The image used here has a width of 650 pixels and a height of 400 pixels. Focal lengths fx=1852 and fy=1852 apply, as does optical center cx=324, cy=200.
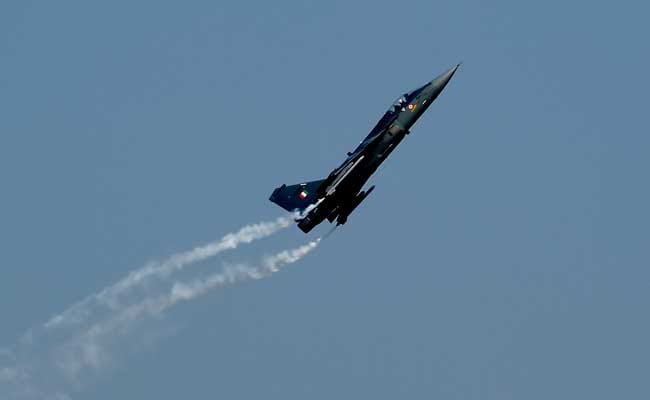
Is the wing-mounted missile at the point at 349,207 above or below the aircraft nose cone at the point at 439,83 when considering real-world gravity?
below

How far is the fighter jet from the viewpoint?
360 ft

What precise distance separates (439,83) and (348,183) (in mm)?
10048

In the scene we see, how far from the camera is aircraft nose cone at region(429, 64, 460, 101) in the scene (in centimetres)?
11481

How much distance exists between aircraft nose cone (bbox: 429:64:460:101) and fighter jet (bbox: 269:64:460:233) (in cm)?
142

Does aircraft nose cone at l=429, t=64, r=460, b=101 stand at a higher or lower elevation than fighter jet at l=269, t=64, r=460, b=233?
higher

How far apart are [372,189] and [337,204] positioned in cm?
226

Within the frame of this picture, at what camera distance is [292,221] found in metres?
112

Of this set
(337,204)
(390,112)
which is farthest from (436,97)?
(337,204)

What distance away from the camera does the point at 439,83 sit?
378ft

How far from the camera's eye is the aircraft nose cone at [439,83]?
377ft

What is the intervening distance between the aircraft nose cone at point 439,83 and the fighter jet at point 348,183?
1.42 meters

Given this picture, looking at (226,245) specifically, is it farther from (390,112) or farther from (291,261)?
(390,112)

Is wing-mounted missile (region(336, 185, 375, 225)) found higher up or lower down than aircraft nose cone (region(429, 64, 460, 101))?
lower down

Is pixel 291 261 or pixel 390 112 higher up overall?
pixel 390 112
